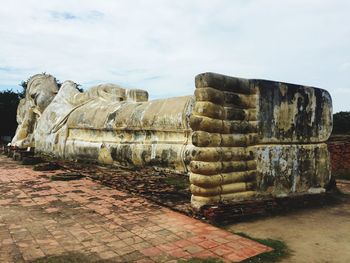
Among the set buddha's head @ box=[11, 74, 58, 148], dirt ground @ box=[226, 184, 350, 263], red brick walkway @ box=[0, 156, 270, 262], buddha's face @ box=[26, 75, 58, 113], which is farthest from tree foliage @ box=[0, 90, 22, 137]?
dirt ground @ box=[226, 184, 350, 263]

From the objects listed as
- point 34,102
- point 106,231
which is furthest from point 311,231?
point 34,102

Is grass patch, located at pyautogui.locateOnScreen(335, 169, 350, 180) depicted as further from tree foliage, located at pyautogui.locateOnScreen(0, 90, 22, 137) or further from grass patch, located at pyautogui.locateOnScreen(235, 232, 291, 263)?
tree foliage, located at pyautogui.locateOnScreen(0, 90, 22, 137)

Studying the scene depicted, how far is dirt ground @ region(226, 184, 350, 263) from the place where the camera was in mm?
2946

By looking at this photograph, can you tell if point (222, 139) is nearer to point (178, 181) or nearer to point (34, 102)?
point (178, 181)

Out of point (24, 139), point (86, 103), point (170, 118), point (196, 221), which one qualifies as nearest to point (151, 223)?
point (196, 221)

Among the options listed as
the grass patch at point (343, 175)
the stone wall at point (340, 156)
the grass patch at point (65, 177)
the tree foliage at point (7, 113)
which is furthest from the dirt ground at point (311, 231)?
the tree foliage at point (7, 113)

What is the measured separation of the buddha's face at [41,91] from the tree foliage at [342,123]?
10.3 m

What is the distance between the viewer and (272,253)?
294cm

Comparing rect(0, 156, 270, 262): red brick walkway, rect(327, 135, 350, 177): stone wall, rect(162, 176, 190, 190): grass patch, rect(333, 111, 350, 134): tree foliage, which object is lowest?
rect(0, 156, 270, 262): red brick walkway

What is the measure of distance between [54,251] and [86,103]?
7567 millimetres

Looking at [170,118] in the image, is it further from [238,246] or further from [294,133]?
[238,246]

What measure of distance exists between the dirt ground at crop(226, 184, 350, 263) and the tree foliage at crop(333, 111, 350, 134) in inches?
398

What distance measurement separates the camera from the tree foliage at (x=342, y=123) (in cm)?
1384

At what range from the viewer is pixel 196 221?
374cm
